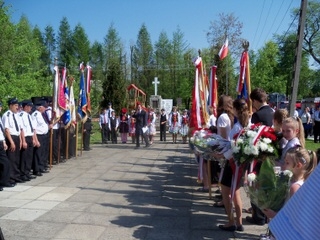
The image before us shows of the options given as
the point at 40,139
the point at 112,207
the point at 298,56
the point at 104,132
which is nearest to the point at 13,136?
the point at 40,139

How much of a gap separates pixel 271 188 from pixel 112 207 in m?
3.65

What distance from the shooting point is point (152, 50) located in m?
60.7

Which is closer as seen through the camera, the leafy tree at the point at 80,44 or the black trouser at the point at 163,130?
the black trouser at the point at 163,130

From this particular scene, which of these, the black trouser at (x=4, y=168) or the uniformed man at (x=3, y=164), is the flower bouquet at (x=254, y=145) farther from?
the black trouser at (x=4, y=168)

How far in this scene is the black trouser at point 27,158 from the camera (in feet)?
29.7

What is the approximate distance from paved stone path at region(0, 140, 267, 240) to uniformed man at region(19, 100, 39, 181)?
1.19 feet

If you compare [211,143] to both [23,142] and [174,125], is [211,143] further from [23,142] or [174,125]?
[174,125]

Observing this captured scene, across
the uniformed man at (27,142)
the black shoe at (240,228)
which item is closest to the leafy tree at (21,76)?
the uniformed man at (27,142)

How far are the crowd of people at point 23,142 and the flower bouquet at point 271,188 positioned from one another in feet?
19.6

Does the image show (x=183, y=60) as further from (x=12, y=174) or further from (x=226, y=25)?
(x=12, y=174)

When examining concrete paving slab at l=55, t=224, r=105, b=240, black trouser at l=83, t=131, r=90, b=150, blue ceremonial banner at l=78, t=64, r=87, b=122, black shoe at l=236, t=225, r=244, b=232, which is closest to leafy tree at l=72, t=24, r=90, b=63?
black trouser at l=83, t=131, r=90, b=150

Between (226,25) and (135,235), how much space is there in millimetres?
25000

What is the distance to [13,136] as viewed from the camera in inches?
340

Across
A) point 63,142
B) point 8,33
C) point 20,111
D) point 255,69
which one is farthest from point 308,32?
point 20,111
